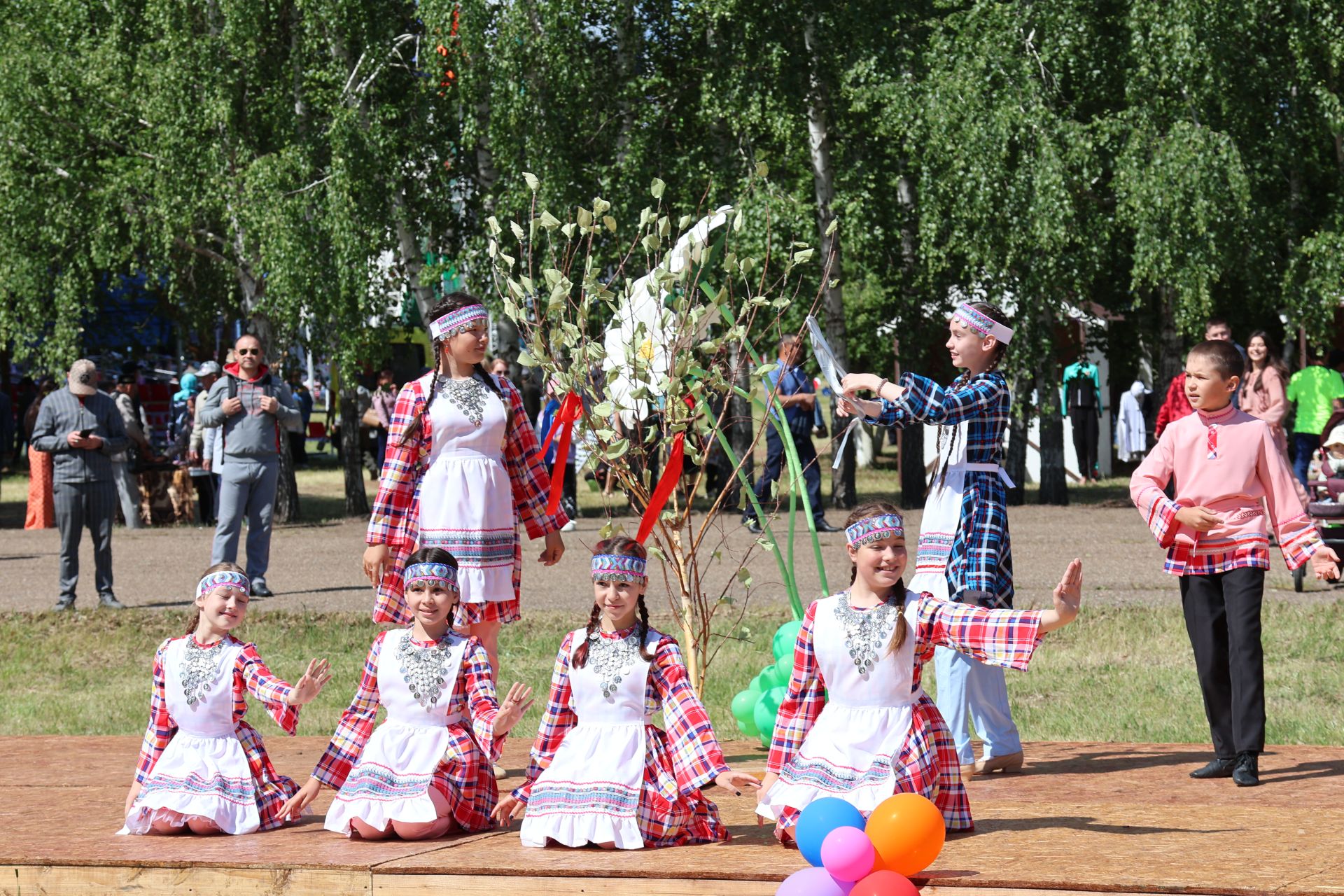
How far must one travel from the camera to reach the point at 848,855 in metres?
4.20

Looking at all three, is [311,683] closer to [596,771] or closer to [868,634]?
[596,771]

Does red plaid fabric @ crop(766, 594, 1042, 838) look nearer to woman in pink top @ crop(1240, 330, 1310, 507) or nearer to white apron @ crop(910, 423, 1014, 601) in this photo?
white apron @ crop(910, 423, 1014, 601)

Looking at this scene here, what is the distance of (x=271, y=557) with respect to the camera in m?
15.3

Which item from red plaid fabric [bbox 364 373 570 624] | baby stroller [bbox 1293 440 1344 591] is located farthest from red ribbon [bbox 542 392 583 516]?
baby stroller [bbox 1293 440 1344 591]

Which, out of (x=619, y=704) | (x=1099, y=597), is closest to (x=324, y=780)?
(x=619, y=704)

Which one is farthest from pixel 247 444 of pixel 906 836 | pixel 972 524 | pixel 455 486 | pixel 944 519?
pixel 906 836

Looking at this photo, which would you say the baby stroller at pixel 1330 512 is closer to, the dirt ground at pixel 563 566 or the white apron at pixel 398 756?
the dirt ground at pixel 563 566

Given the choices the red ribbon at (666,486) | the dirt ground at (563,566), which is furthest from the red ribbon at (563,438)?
the dirt ground at (563,566)

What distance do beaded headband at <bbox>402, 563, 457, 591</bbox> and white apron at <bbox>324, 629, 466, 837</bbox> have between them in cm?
19

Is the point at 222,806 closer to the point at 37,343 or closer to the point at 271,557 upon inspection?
→ the point at 271,557

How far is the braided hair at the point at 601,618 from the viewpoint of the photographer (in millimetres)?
5078

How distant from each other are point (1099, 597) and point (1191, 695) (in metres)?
2.83

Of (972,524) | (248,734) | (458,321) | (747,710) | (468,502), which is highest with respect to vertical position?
(458,321)

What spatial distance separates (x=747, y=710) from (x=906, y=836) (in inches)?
108
